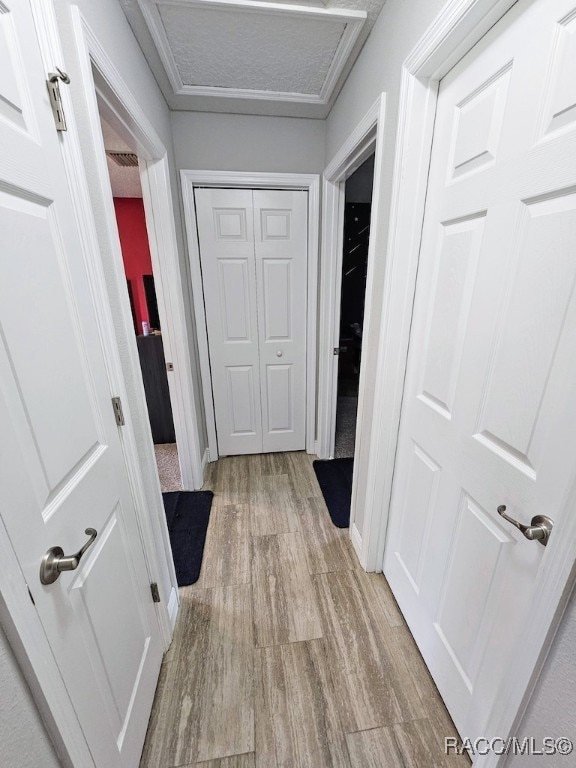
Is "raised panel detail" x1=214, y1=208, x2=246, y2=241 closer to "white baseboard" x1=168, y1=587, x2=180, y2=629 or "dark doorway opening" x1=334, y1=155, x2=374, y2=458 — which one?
"dark doorway opening" x1=334, y1=155, x2=374, y2=458

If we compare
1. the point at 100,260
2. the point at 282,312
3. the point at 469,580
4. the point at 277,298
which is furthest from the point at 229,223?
the point at 469,580

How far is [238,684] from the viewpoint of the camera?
1.18 m

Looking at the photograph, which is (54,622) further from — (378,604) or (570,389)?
(378,604)

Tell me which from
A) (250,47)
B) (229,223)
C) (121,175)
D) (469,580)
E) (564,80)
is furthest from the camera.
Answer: (121,175)

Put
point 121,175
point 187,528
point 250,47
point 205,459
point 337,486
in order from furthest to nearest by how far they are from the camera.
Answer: point 121,175
point 205,459
point 337,486
point 187,528
point 250,47

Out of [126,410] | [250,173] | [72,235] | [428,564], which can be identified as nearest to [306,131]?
[250,173]

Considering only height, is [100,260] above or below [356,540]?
above

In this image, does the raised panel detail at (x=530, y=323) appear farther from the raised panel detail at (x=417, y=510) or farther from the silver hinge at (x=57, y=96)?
the silver hinge at (x=57, y=96)

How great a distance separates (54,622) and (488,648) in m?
1.12

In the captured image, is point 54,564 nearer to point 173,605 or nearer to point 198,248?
point 173,605

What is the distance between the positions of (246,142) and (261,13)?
0.81 m

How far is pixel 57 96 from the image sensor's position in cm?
74

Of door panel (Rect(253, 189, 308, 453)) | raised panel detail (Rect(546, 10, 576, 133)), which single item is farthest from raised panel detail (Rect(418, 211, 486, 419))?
door panel (Rect(253, 189, 308, 453))

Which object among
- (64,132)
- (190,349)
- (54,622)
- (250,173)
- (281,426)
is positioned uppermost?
(250,173)
